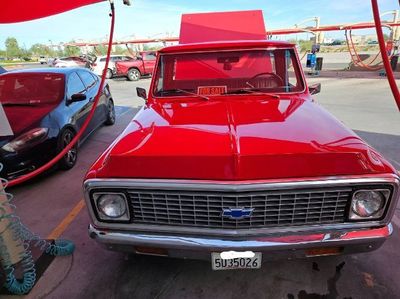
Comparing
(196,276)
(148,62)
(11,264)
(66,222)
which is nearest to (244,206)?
(196,276)

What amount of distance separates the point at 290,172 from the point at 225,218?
1.67 feet

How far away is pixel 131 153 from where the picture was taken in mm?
2074

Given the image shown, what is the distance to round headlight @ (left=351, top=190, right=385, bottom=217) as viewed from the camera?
2006mm

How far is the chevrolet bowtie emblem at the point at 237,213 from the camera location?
1938 mm

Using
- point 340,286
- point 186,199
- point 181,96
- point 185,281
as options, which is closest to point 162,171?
point 186,199

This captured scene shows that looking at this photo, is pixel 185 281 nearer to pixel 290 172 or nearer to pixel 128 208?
pixel 128 208

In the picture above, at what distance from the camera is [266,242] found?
2.00 metres

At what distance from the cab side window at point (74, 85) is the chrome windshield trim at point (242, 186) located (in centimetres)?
381

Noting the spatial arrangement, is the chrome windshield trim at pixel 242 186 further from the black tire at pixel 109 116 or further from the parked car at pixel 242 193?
the black tire at pixel 109 116

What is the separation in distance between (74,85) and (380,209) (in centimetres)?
531

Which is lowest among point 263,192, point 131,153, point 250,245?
point 250,245

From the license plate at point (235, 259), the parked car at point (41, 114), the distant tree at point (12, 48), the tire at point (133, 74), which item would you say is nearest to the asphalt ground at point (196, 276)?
the license plate at point (235, 259)

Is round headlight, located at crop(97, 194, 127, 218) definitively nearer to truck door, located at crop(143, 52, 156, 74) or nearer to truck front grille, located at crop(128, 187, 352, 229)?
truck front grille, located at crop(128, 187, 352, 229)

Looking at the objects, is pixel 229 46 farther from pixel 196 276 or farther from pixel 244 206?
pixel 196 276
